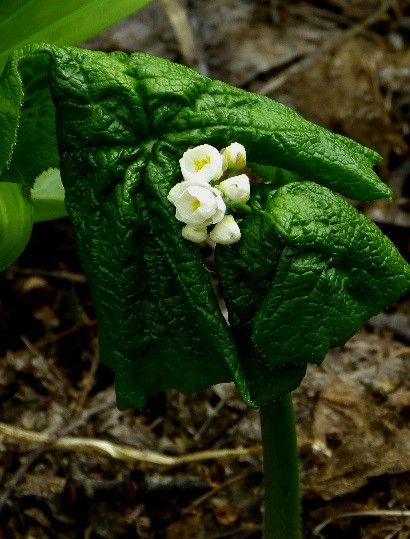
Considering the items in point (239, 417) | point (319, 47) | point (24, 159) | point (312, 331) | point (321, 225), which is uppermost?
point (24, 159)

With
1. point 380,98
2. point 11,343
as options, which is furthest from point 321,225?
point 380,98

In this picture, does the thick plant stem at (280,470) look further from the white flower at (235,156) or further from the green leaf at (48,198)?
the green leaf at (48,198)

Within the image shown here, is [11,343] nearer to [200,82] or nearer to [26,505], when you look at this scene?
[26,505]

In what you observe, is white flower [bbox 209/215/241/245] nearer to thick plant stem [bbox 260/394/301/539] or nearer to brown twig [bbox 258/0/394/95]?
thick plant stem [bbox 260/394/301/539]

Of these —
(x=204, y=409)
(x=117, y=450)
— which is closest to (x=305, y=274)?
(x=117, y=450)

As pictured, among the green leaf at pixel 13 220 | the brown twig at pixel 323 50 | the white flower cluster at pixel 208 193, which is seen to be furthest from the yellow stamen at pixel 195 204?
the brown twig at pixel 323 50

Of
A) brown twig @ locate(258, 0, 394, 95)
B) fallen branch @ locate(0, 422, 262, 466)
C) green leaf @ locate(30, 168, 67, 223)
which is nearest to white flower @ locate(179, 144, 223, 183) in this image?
green leaf @ locate(30, 168, 67, 223)
